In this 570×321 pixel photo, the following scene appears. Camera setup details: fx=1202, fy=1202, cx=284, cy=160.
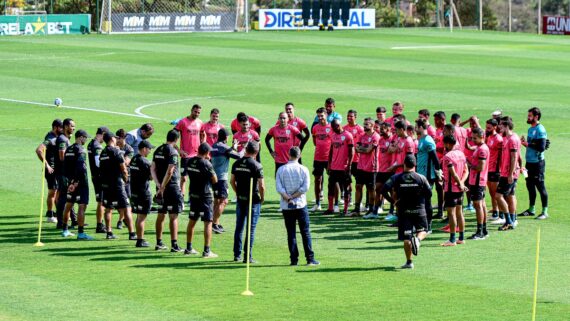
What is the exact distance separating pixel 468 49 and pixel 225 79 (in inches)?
846

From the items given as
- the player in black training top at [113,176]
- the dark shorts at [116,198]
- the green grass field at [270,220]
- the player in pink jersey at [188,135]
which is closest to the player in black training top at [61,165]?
the green grass field at [270,220]

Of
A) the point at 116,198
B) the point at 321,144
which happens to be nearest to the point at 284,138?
the point at 321,144

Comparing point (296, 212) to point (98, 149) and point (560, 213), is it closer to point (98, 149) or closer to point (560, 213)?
point (98, 149)

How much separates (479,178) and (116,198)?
6490mm

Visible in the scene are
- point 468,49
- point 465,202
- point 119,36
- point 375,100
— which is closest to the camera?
point 465,202

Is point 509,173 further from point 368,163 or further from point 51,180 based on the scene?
point 51,180

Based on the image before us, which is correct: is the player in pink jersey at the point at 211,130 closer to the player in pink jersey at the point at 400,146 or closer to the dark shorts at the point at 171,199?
the player in pink jersey at the point at 400,146

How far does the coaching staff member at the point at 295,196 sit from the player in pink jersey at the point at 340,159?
477 centimetres

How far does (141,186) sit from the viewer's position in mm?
20719

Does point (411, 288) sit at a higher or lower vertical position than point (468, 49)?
lower

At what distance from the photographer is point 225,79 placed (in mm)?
49906

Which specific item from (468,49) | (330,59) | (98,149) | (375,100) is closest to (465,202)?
(98,149)

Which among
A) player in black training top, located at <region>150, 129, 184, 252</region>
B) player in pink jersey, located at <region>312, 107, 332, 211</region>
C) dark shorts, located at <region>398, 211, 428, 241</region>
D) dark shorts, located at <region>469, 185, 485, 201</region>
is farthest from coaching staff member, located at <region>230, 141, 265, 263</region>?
player in pink jersey, located at <region>312, 107, 332, 211</region>

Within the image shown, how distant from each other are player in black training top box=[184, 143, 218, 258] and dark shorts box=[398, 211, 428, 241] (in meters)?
3.14
